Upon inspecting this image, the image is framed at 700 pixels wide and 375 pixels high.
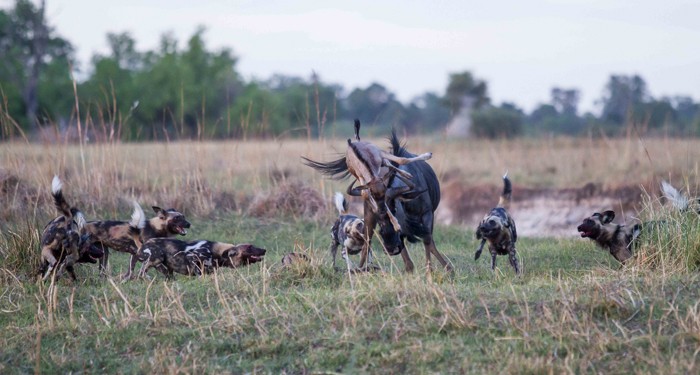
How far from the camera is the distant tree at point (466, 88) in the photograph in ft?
117

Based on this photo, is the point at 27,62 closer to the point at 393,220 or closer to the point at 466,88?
the point at 466,88

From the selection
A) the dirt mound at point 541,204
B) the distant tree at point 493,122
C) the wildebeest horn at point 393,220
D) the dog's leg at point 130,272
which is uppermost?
the distant tree at point 493,122

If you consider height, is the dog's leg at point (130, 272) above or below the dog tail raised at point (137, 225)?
below

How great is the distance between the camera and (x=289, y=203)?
1188cm

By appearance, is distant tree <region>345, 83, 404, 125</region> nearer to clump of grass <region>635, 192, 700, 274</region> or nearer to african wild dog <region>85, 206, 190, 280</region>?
african wild dog <region>85, 206, 190, 280</region>

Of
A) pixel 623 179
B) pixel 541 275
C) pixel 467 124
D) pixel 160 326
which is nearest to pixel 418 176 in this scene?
pixel 541 275

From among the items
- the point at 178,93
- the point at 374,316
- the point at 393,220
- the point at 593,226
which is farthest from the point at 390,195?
the point at 178,93

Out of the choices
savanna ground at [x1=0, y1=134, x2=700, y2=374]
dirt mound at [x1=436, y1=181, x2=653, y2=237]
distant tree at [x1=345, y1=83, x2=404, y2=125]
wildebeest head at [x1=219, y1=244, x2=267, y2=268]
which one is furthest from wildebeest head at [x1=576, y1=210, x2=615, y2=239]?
distant tree at [x1=345, y1=83, x2=404, y2=125]

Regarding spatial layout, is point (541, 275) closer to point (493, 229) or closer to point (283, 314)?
point (493, 229)

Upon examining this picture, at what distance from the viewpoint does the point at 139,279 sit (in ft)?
25.0

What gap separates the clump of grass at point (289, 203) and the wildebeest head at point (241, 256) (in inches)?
147

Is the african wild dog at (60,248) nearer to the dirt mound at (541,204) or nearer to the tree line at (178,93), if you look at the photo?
the dirt mound at (541,204)

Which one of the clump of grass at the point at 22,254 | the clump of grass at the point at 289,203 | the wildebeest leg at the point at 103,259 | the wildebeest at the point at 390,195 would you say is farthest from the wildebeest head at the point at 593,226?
the clump of grass at the point at 22,254

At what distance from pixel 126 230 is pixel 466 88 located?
28.9m
